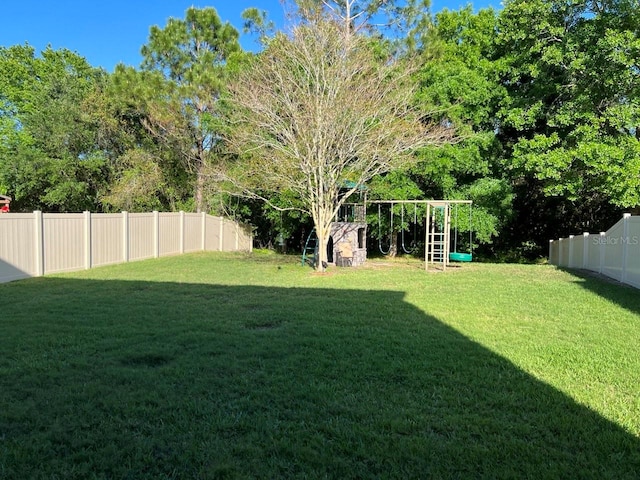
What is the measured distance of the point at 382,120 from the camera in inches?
472

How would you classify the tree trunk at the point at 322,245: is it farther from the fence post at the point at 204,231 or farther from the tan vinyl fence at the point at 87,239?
the fence post at the point at 204,231

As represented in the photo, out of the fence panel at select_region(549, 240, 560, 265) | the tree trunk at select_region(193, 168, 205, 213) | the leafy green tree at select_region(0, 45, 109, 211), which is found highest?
the leafy green tree at select_region(0, 45, 109, 211)

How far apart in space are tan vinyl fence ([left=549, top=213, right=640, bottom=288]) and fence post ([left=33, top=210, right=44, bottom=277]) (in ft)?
40.0

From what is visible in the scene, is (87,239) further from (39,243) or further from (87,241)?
(39,243)

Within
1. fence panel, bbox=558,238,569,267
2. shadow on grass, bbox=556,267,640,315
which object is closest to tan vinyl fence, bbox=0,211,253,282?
shadow on grass, bbox=556,267,640,315

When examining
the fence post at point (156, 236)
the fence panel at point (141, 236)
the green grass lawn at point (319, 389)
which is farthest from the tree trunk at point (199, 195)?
the green grass lawn at point (319, 389)

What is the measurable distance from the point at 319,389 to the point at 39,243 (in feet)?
→ 30.4

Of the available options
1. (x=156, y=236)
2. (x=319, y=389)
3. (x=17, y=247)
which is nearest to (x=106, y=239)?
(x=156, y=236)

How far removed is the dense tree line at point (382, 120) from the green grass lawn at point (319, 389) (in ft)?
20.2

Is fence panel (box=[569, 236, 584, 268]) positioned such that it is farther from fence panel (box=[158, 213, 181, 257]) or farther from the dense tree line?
fence panel (box=[158, 213, 181, 257])

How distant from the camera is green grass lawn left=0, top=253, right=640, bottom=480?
8.28 feet

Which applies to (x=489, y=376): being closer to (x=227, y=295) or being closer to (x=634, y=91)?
(x=227, y=295)

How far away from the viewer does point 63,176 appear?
2273 cm

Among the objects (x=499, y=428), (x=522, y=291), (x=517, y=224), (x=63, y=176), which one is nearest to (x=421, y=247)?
(x=517, y=224)
